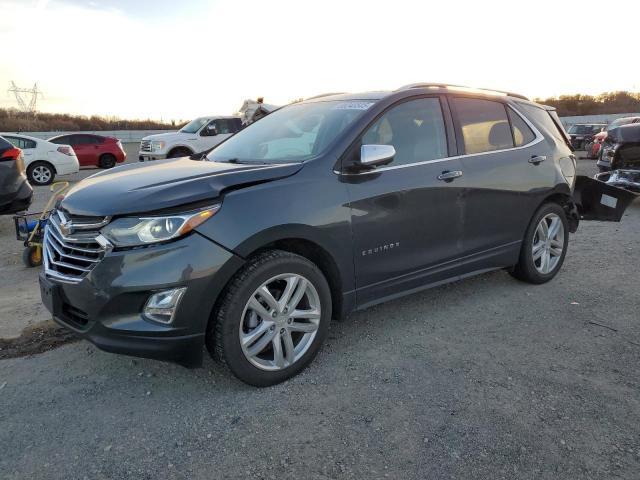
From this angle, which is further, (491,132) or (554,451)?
(491,132)

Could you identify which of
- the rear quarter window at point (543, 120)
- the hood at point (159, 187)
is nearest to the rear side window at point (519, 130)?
the rear quarter window at point (543, 120)

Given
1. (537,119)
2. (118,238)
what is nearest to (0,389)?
(118,238)

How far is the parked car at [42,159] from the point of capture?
47.7ft

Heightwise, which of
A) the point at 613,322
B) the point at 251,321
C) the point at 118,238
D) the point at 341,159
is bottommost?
A: the point at 613,322

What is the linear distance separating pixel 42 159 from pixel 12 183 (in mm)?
8432

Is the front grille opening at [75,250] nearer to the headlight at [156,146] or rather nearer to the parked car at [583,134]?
the headlight at [156,146]

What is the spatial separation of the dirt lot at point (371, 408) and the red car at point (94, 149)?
16788 mm

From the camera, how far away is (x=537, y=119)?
474 centimetres

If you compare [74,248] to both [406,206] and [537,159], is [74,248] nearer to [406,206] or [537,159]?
[406,206]

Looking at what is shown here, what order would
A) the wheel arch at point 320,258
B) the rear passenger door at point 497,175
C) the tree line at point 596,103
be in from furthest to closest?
the tree line at point 596,103, the rear passenger door at point 497,175, the wheel arch at point 320,258

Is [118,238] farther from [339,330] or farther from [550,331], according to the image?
[550,331]

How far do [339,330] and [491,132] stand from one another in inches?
82.3

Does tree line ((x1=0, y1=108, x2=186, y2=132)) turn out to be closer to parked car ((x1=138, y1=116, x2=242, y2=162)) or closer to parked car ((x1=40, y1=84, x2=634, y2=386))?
parked car ((x1=138, y1=116, x2=242, y2=162))

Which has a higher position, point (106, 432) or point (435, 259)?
point (435, 259)
